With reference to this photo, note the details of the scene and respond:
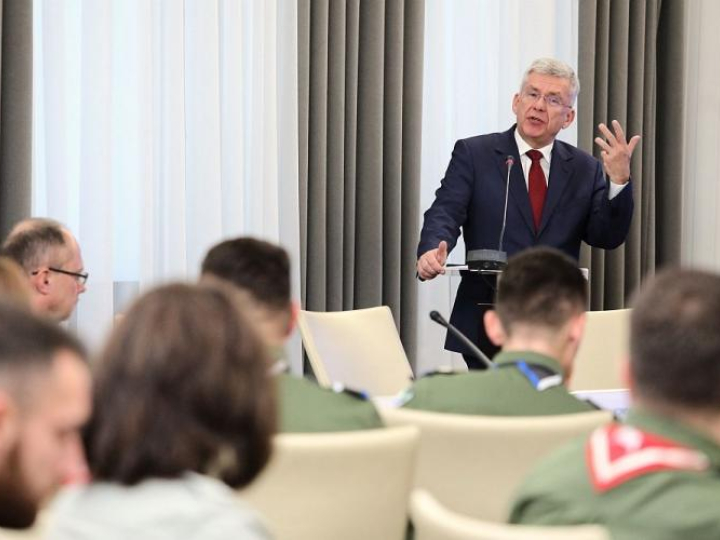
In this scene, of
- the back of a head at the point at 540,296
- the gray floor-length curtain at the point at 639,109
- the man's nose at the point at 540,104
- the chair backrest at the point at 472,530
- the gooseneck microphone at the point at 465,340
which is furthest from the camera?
the gray floor-length curtain at the point at 639,109

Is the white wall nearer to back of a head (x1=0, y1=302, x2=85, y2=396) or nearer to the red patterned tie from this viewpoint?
the red patterned tie

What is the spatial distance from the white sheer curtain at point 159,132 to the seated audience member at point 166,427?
3.23 metres

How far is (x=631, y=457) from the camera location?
1372 millimetres

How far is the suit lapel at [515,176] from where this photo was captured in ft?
14.6

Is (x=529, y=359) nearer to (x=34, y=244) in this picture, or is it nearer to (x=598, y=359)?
(x=34, y=244)

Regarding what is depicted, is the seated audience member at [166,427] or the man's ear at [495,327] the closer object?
the seated audience member at [166,427]

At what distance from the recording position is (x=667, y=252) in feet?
21.3

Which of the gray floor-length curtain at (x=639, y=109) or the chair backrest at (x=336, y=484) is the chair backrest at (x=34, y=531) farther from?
the gray floor-length curtain at (x=639, y=109)

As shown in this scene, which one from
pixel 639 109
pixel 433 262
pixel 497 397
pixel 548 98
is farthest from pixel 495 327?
pixel 639 109

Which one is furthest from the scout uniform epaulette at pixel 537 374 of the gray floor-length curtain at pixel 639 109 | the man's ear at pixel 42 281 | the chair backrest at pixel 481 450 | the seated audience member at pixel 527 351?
the gray floor-length curtain at pixel 639 109

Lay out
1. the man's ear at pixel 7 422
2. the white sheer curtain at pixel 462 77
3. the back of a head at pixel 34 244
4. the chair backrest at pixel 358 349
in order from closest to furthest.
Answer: the man's ear at pixel 7 422 → the back of a head at pixel 34 244 → the chair backrest at pixel 358 349 → the white sheer curtain at pixel 462 77

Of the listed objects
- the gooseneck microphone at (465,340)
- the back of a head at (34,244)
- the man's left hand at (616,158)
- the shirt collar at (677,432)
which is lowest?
the gooseneck microphone at (465,340)

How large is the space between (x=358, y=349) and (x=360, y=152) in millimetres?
1651

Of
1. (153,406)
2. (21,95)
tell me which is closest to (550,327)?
Answer: (153,406)
